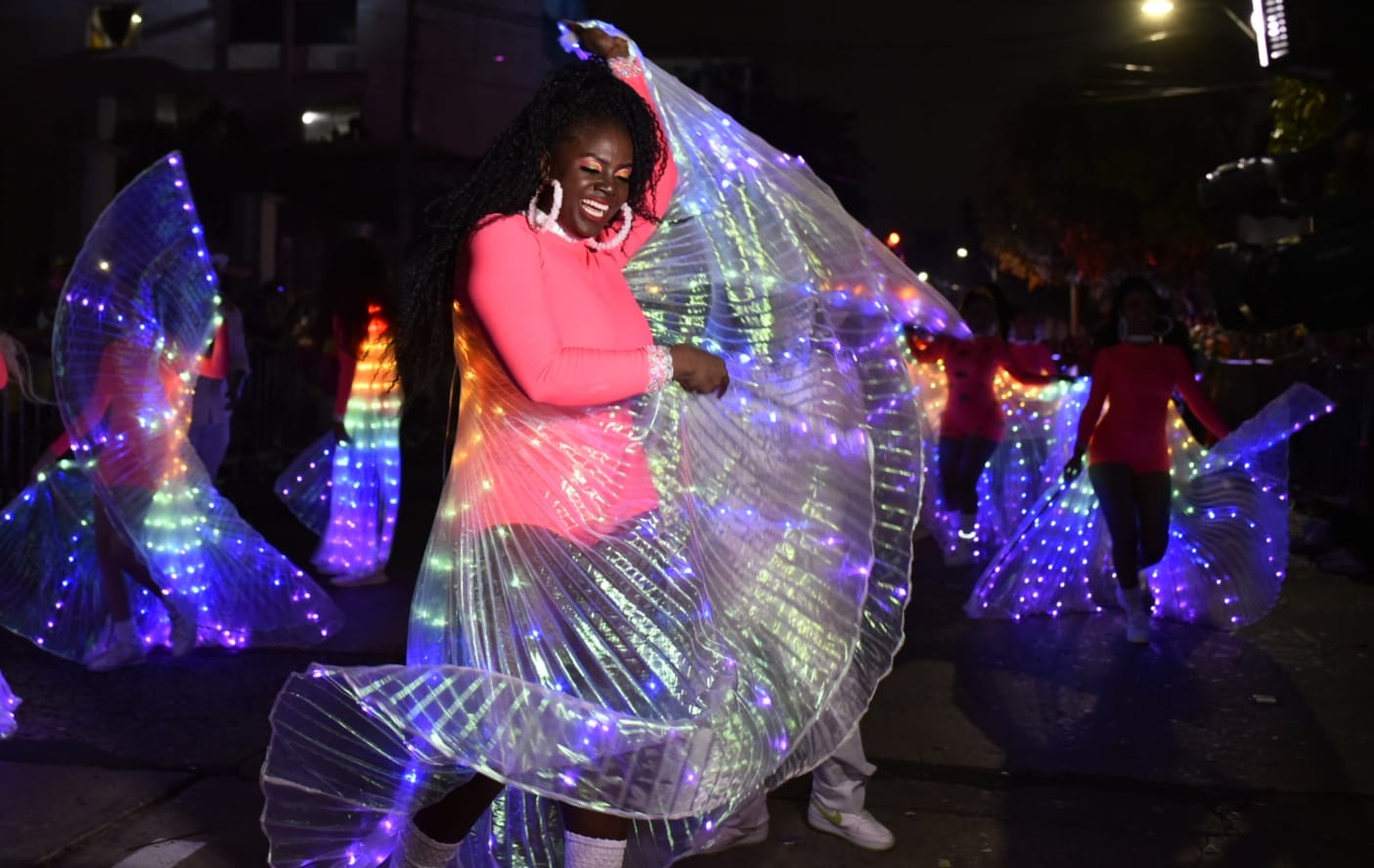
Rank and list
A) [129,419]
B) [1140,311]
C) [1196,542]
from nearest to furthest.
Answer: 1. [129,419]
2. [1140,311]
3. [1196,542]

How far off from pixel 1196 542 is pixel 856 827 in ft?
11.7

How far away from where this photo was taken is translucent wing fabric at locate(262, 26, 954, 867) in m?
2.49

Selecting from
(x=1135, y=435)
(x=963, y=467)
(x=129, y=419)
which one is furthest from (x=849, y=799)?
(x=963, y=467)

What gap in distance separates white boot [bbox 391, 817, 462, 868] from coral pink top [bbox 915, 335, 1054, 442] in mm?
6351

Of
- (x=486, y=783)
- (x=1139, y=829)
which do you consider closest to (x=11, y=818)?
(x=486, y=783)

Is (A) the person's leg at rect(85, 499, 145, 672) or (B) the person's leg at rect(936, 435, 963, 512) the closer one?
(A) the person's leg at rect(85, 499, 145, 672)

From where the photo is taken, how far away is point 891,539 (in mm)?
3299

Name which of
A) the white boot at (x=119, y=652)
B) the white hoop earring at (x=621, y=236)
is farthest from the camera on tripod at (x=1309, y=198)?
the white boot at (x=119, y=652)

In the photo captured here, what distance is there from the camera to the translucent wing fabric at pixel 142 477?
17.6ft

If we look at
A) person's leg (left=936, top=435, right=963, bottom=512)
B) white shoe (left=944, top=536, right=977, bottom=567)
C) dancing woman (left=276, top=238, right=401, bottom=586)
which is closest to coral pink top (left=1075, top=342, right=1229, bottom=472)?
person's leg (left=936, top=435, right=963, bottom=512)

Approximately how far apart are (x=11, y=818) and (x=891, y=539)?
2.61 m

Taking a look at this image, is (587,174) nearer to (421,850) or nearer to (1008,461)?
(421,850)

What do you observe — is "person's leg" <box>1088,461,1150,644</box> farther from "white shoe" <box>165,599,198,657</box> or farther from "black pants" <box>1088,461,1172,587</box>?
"white shoe" <box>165,599,198,657</box>

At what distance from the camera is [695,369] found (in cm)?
269
